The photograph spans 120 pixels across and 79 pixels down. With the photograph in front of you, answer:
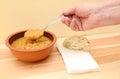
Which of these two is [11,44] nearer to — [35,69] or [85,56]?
[35,69]

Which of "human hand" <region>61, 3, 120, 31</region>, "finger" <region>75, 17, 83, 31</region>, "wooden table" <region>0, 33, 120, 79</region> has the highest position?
"human hand" <region>61, 3, 120, 31</region>

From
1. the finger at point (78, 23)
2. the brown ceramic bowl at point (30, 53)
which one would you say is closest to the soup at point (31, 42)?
the brown ceramic bowl at point (30, 53)

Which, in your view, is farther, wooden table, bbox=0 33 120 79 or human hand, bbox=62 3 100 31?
human hand, bbox=62 3 100 31

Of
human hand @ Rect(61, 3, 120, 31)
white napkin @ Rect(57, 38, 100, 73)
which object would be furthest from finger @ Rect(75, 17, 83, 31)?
white napkin @ Rect(57, 38, 100, 73)

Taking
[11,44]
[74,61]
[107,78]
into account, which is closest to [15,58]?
[11,44]

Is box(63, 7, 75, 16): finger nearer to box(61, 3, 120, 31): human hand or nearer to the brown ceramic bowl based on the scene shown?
box(61, 3, 120, 31): human hand

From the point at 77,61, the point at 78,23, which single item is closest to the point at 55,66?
the point at 77,61
